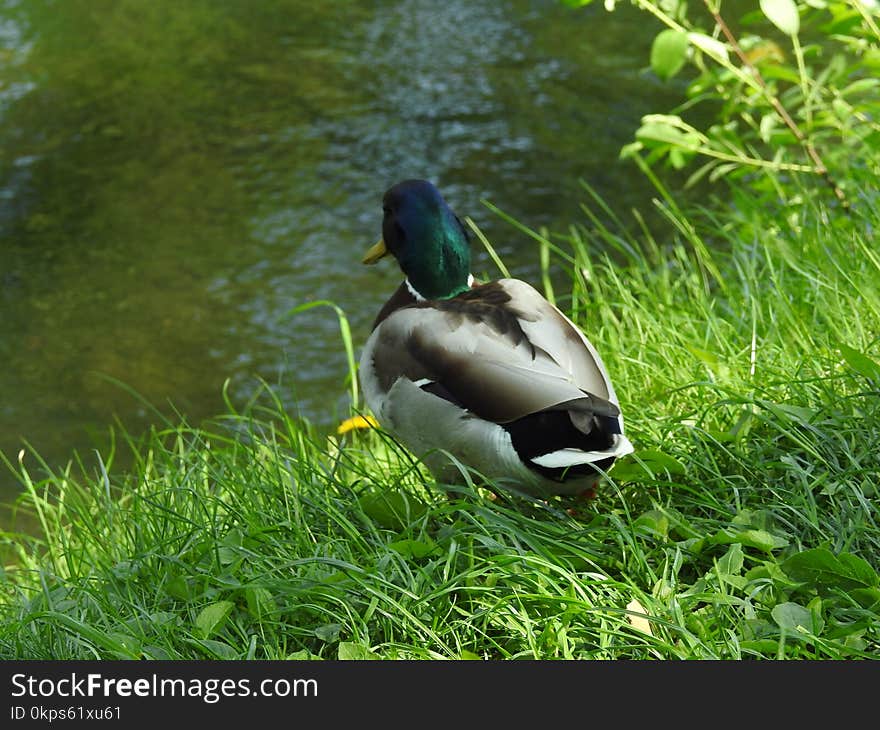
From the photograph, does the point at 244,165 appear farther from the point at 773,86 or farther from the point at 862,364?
the point at 862,364

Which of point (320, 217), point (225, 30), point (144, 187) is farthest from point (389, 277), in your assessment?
point (225, 30)

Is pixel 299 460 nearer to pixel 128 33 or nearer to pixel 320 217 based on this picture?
pixel 320 217

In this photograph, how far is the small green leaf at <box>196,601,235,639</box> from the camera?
2223 mm

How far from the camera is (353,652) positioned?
2.12 m

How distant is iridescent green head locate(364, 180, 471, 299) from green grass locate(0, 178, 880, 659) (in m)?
0.47

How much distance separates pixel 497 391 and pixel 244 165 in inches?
183

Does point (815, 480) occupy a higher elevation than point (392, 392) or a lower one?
lower

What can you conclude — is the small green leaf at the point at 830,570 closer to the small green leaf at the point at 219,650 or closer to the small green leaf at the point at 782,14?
the small green leaf at the point at 219,650

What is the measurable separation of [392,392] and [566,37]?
5937 mm

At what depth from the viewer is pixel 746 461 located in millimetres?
2578

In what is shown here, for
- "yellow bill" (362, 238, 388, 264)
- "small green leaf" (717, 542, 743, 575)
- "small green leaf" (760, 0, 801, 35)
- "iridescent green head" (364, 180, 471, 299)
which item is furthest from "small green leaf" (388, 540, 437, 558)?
"small green leaf" (760, 0, 801, 35)

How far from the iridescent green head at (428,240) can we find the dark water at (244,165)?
1363 mm

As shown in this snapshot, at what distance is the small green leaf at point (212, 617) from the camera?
2.22 meters

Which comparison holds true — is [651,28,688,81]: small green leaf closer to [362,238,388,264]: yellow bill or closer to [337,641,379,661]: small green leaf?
[362,238,388,264]: yellow bill
